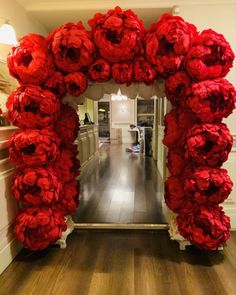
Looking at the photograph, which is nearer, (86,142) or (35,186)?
(35,186)

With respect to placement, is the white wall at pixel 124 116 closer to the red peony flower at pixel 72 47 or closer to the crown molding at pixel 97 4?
the crown molding at pixel 97 4

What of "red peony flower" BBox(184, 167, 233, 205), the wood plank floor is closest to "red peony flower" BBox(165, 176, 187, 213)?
"red peony flower" BBox(184, 167, 233, 205)

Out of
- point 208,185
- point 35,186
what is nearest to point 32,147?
point 35,186

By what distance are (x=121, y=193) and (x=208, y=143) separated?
220 cm

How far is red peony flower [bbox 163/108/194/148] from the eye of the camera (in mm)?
2071

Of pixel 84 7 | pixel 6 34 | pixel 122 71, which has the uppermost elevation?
pixel 84 7

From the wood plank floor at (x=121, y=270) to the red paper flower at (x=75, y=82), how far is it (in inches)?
57.8

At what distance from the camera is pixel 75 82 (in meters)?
1.93

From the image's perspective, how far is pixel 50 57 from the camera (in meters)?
1.95

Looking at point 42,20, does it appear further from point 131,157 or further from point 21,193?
point 131,157

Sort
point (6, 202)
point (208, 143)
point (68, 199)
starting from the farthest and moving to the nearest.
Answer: point (68, 199) < point (6, 202) < point (208, 143)

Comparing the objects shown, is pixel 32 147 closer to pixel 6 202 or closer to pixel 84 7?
pixel 6 202

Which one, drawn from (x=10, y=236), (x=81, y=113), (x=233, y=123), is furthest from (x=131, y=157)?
(x=10, y=236)

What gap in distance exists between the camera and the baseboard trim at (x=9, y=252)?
Result: 1.97 meters
